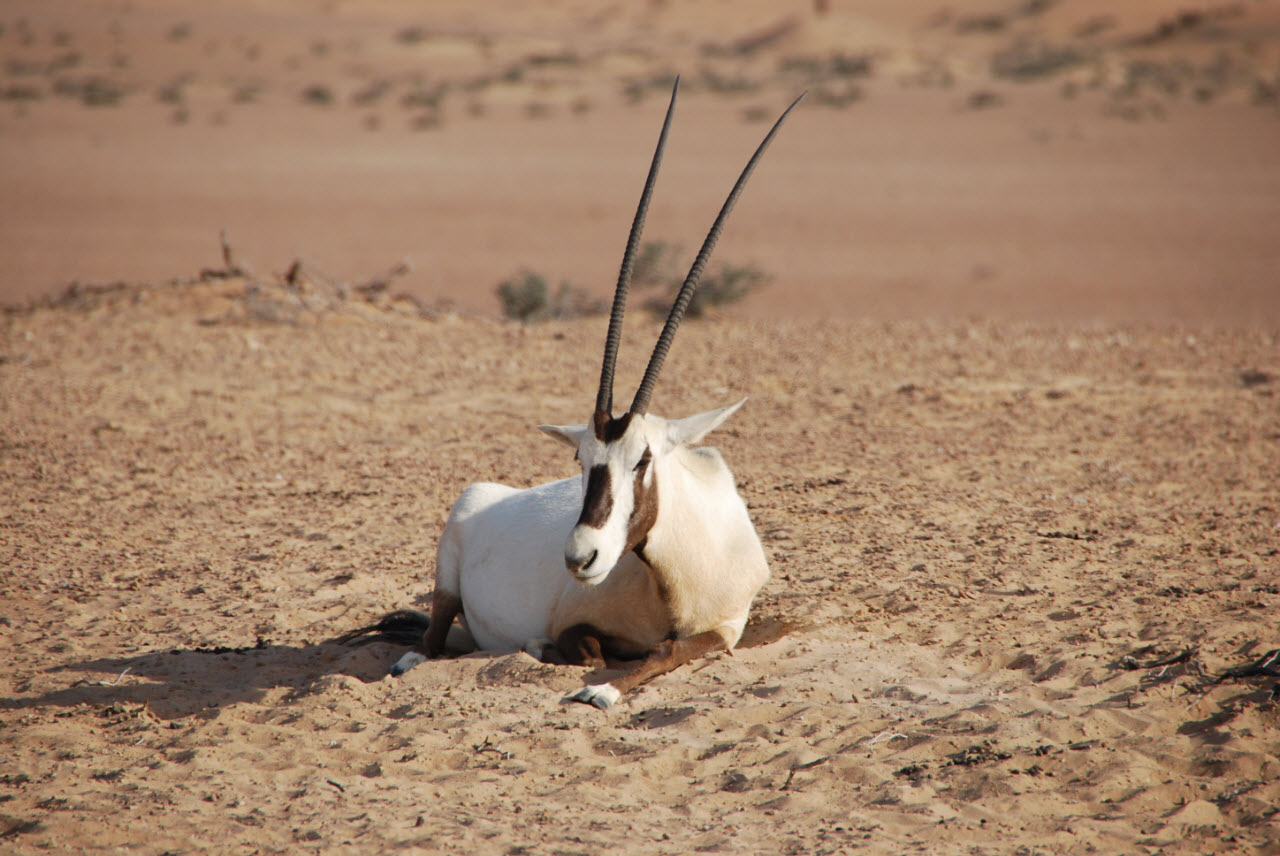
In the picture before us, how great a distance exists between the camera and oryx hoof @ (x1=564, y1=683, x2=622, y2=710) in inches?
164

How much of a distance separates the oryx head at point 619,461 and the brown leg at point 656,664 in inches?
19.1

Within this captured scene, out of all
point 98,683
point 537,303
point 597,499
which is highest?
point 597,499

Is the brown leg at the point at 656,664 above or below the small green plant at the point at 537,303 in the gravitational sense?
below

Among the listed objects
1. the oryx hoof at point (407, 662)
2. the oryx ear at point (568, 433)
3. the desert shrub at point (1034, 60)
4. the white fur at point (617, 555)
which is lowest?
the oryx hoof at point (407, 662)

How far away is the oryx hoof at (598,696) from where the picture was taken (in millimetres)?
4160

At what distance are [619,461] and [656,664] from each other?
893mm

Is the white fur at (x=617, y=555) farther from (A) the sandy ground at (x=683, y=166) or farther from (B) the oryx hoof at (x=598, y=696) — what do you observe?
(A) the sandy ground at (x=683, y=166)

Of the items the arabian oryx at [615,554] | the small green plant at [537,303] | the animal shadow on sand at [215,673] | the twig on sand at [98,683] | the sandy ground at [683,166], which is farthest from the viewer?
the sandy ground at [683,166]

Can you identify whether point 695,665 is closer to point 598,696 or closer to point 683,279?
point 598,696

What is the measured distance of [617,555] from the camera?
385 cm

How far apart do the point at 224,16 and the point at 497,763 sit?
5721 centimetres

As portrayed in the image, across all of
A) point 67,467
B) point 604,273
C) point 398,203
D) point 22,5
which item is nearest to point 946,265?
point 604,273

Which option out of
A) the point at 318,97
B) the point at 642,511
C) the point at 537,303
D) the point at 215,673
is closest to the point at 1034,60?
the point at 318,97

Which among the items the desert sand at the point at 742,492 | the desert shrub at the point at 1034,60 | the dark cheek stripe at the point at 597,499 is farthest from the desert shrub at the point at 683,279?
the desert shrub at the point at 1034,60
